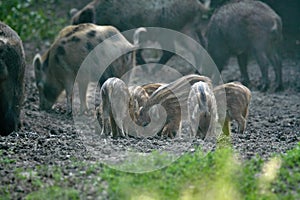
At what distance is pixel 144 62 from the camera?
14758 millimetres

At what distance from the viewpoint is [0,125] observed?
8.58 m

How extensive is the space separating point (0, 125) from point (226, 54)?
21.0ft

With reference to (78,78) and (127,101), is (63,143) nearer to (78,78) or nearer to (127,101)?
(127,101)

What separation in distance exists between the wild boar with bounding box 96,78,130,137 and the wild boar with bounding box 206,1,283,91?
5228mm

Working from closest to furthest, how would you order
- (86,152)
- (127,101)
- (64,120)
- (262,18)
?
(86,152) → (127,101) → (64,120) → (262,18)

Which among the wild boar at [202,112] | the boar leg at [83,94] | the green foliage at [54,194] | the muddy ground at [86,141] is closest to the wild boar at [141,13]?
the muddy ground at [86,141]

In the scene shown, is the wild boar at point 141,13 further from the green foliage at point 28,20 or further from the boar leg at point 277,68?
the green foliage at point 28,20

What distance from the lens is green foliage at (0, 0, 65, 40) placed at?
15841 millimetres

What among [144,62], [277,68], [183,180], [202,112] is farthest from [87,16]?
[183,180]

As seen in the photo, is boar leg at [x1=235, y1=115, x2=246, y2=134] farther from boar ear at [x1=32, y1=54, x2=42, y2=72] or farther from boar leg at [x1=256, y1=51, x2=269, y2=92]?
boar leg at [x1=256, y1=51, x2=269, y2=92]

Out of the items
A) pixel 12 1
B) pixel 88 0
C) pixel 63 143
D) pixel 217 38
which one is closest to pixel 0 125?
pixel 63 143

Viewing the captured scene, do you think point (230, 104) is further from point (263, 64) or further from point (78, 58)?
point (263, 64)

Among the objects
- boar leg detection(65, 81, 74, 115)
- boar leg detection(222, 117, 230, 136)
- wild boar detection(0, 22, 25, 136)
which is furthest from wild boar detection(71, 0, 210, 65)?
boar leg detection(222, 117, 230, 136)

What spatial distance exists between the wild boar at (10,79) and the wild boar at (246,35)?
5899 millimetres
